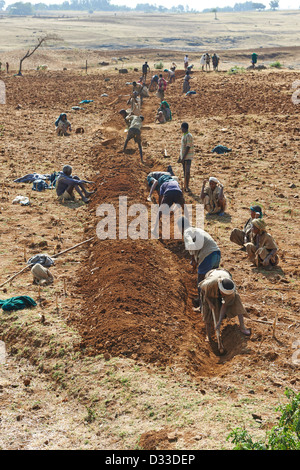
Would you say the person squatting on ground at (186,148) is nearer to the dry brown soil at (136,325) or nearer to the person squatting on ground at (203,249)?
the dry brown soil at (136,325)

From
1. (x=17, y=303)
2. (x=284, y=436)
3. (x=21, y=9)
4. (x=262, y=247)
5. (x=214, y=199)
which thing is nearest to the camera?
(x=284, y=436)

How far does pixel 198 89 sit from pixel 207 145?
10245mm

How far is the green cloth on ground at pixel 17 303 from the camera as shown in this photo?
6859 millimetres

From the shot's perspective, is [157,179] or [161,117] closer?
[157,179]

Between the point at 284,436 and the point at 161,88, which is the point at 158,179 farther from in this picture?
the point at 161,88

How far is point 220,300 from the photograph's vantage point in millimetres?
6133

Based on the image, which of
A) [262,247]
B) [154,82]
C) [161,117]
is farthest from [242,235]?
[154,82]

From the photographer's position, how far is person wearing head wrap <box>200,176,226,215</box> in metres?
10.1

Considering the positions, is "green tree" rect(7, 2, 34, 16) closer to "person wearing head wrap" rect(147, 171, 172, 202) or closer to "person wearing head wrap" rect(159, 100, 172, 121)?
"person wearing head wrap" rect(159, 100, 172, 121)

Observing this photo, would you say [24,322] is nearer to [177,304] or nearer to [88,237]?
[177,304]

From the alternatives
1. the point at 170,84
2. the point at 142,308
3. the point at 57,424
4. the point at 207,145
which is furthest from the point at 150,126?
the point at 57,424

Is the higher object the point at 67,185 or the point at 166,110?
the point at 166,110

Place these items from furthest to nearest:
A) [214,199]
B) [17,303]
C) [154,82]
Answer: [154,82] < [214,199] < [17,303]

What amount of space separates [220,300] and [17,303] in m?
2.80
